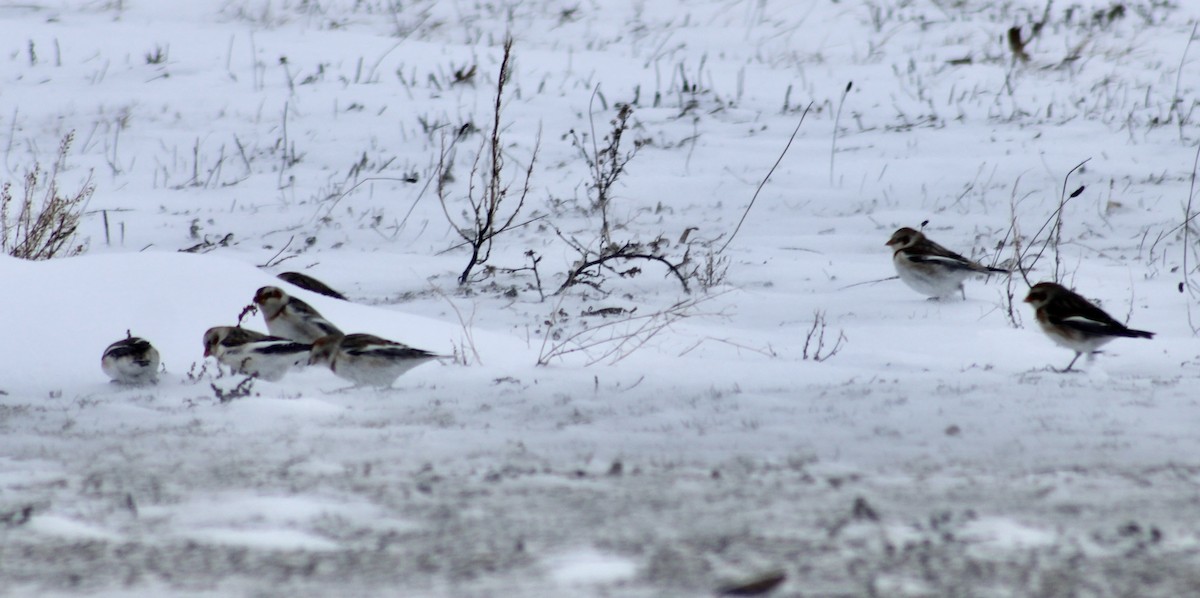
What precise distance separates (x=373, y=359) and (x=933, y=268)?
319 centimetres

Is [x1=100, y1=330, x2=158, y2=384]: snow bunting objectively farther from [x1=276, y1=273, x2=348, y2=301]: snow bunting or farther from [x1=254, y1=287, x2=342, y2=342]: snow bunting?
[x1=276, y1=273, x2=348, y2=301]: snow bunting

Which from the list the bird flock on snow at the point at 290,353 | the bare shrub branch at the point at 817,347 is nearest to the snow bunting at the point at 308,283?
the bird flock on snow at the point at 290,353

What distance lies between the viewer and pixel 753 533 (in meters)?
2.71

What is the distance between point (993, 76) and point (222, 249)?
26.3ft

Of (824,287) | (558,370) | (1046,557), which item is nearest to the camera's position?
(1046,557)

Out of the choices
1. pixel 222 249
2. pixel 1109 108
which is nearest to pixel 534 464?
pixel 222 249

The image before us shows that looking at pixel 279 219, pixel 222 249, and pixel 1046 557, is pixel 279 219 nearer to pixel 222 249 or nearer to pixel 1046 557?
pixel 222 249

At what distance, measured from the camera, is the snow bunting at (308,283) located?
673 centimetres

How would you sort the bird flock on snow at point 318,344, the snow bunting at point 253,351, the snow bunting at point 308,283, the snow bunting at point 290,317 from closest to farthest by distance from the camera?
the bird flock on snow at point 318,344, the snow bunting at point 253,351, the snow bunting at point 290,317, the snow bunting at point 308,283

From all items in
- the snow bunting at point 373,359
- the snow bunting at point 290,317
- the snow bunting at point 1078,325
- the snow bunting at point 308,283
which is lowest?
the snow bunting at point 308,283

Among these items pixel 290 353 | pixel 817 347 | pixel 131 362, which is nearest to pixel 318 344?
pixel 290 353

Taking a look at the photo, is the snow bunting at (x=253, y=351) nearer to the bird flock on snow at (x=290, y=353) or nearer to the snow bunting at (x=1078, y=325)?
the bird flock on snow at (x=290, y=353)

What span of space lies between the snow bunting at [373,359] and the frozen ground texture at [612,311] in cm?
19

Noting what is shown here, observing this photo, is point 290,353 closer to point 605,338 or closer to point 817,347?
point 605,338
